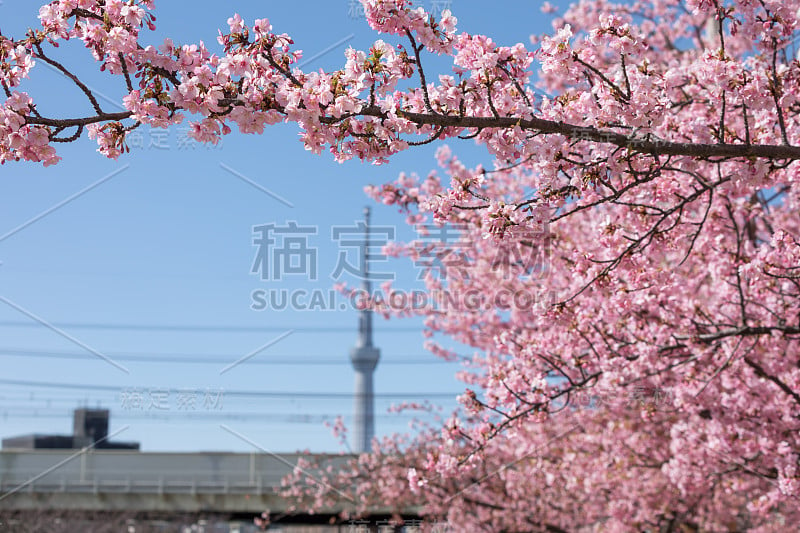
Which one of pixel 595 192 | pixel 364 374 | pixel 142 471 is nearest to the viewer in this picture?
pixel 595 192

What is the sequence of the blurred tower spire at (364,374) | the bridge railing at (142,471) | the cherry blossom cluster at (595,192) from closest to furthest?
1. the cherry blossom cluster at (595,192)
2. the bridge railing at (142,471)
3. the blurred tower spire at (364,374)

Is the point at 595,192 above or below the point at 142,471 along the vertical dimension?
above

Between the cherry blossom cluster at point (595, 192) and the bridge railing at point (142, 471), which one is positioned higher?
the cherry blossom cluster at point (595, 192)

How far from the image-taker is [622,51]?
14.5 ft

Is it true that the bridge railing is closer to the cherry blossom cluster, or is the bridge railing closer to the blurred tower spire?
the cherry blossom cluster

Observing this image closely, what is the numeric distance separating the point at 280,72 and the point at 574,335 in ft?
13.1

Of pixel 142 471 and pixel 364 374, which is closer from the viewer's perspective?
pixel 142 471

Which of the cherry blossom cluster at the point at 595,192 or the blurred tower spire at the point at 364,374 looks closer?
the cherry blossom cluster at the point at 595,192

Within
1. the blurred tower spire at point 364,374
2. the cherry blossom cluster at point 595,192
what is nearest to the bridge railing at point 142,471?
the cherry blossom cluster at point 595,192

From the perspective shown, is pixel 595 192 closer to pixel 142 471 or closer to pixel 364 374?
pixel 142 471

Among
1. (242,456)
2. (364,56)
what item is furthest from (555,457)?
(242,456)

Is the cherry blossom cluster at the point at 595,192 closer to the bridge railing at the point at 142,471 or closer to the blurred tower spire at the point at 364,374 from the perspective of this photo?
the bridge railing at the point at 142,471

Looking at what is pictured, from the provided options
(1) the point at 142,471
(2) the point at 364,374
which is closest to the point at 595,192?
(1) the point at 142,471

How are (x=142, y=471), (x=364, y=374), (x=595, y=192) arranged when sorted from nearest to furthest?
(x=595, y=192), (x=142, y=471), (x=364, y=374)
